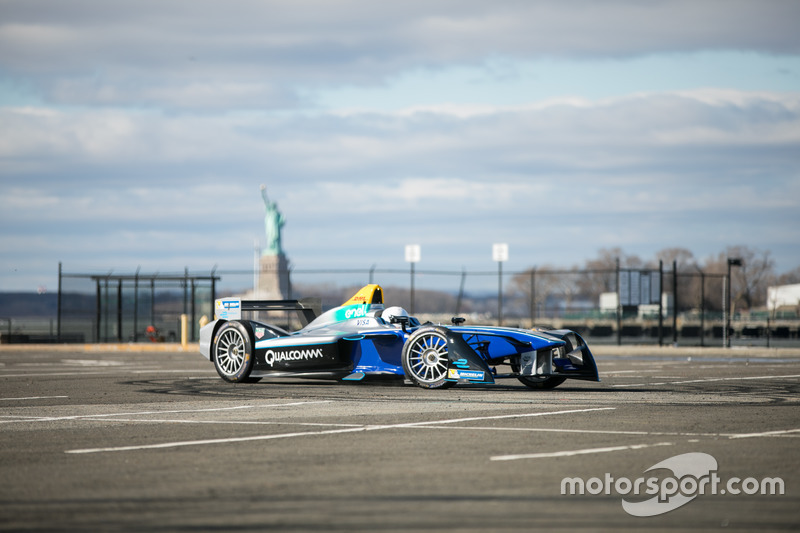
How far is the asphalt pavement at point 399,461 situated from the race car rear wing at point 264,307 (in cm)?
345

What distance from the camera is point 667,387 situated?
54.1 feet

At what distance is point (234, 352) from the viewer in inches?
690

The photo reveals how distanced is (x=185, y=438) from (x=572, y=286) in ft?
271

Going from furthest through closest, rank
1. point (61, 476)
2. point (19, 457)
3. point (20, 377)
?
1. point (20, 377)
2. point (19, 457)
3. point (61, 476)

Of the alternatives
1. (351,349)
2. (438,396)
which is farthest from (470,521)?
(351,349)

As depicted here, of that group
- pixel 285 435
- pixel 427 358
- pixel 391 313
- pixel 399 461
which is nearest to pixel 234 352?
pixel 391 313

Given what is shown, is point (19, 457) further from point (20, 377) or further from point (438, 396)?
point (20, 377)

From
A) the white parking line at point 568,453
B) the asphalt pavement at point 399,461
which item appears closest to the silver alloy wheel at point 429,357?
the asphalt pavement at point 399,461

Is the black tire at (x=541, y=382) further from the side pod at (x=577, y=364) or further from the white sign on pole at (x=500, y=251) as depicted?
the white sign on pole at (x=500, y=251)

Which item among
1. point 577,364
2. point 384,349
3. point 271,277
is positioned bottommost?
point 577,364

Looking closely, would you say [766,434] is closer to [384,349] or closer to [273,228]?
[384,349]

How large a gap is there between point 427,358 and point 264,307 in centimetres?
426

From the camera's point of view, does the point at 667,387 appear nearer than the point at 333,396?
No

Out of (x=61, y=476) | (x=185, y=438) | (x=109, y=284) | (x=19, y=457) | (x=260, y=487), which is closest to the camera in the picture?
(x=260, y=487)
